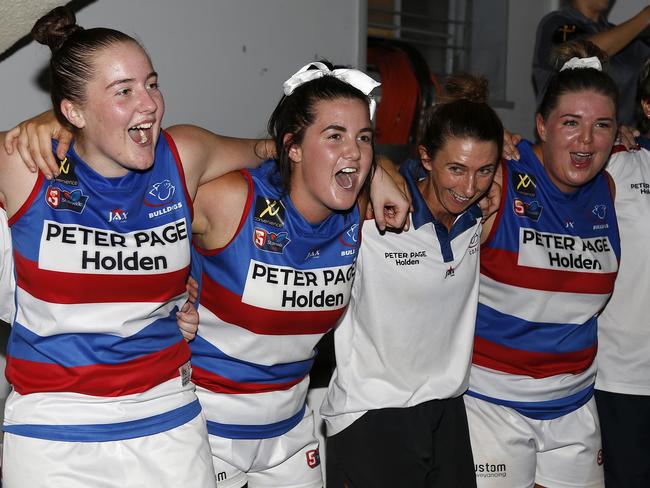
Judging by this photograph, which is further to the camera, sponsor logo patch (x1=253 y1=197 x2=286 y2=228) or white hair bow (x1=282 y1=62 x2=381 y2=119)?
white hair bow (x1=282 y1=62 x2=381 y2=119)

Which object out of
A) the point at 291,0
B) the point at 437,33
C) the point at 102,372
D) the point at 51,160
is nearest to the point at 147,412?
the point at 102,372

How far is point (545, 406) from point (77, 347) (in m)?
1.63

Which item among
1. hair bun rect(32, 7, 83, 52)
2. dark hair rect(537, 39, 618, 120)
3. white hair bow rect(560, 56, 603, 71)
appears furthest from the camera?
white hair bow rect(560, 56, 603, 71)

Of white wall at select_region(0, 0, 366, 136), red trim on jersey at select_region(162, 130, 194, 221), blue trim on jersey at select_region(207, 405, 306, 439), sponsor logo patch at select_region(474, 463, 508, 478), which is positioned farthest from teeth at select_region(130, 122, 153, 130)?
sponsor logo patch at select_region(474, 463, 508, 478)

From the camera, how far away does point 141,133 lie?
2.15 meters

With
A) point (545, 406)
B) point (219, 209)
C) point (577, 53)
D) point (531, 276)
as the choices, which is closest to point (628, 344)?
point (545, 406)

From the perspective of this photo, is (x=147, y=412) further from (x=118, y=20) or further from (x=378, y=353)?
(x=118, y=20)

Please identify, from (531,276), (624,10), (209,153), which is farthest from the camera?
(624,10)

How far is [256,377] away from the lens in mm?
2484

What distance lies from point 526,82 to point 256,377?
377cm

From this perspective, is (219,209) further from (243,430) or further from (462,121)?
(462,121)

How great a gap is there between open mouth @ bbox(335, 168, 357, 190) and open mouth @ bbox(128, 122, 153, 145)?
1.92 feet

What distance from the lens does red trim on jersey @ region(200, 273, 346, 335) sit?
2.41m

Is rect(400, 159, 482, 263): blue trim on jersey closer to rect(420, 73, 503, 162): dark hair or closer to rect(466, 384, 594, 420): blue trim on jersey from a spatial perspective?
rect(420, 73, 503, 162): dark hair
